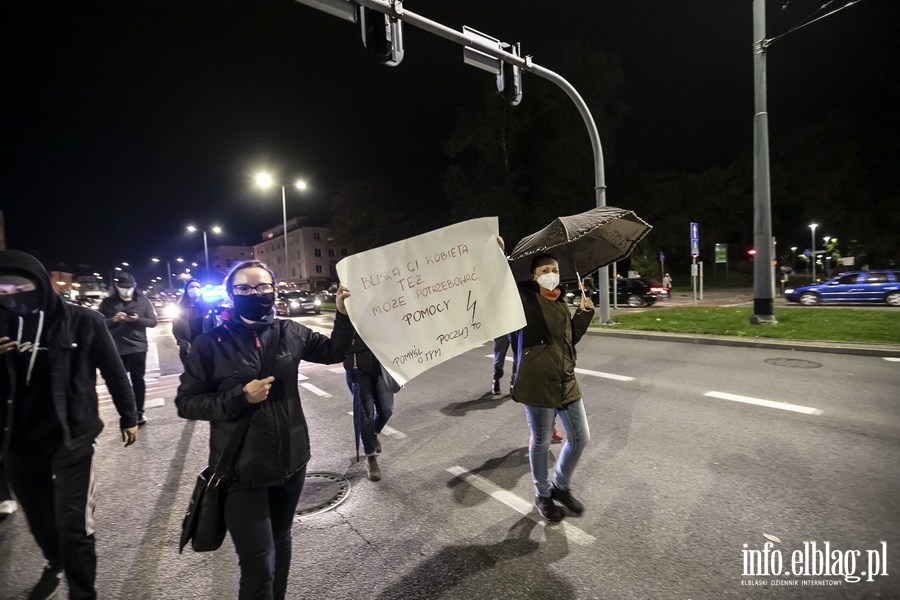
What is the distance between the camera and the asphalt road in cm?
282

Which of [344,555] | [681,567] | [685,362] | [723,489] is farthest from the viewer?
[685,362]

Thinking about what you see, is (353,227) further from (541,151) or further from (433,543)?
(433,543)

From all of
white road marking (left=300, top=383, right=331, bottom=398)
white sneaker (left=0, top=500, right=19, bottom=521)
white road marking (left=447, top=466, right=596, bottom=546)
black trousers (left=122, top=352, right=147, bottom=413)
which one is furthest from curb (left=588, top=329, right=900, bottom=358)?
white sneaker (left=0, top=500, right=19, bottom=521)

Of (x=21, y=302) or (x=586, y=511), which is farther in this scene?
(x=586, y=511)

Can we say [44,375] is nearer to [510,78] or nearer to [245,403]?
[245,403]

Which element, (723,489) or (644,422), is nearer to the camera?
(723,489)

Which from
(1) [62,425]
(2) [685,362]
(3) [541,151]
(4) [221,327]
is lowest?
(2) [685,362]

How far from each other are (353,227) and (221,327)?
4945 cm

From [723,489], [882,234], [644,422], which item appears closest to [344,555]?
[723,489]

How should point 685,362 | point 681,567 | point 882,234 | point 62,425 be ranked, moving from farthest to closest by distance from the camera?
point 882,234
point 685,362
point 681,567
point 62,425

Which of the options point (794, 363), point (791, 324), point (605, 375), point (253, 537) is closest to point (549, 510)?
point (253, 537)

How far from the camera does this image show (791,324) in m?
12.1

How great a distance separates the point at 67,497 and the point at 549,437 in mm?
2984

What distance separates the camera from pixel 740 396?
6.56 meters
